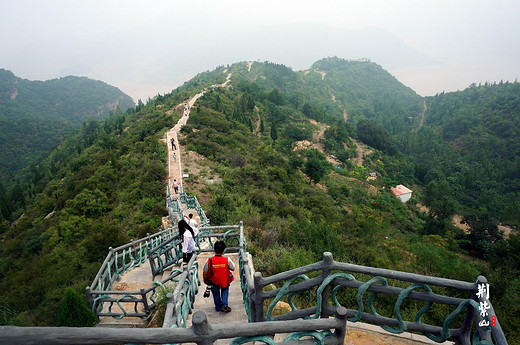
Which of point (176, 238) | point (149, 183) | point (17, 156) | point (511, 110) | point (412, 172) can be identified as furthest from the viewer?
point (17, 156)

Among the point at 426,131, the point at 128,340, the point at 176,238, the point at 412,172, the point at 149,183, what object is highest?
the point at 128,340

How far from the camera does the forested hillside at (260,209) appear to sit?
12.4m

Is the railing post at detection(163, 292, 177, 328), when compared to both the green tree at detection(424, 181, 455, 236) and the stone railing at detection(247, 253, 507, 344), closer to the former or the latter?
the stone railing at detection(247, 253, 507, 344)

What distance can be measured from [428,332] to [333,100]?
134 metres

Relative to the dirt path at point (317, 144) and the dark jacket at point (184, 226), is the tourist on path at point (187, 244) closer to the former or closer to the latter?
the dark jacket at point (184, 226)

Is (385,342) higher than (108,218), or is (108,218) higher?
(385,342)

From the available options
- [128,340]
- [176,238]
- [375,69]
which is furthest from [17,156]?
[375,69]

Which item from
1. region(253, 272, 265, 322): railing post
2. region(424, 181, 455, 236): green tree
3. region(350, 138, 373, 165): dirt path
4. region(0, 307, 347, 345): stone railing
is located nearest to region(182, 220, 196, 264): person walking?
region(253, 272, 265, 322): railing post

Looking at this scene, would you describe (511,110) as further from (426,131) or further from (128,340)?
(128,340)

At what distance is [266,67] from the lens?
128 m

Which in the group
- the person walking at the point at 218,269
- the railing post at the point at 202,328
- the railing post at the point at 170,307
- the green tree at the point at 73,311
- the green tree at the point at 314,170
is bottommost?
the green tree at the point at 314,170

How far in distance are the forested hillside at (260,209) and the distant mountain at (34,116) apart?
60.8 m

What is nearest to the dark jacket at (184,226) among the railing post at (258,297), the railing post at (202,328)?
the railing post at (258,297)

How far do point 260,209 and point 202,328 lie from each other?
56.2 feet
